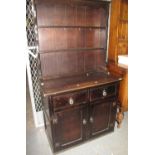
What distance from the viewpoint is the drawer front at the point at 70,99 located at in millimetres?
1362

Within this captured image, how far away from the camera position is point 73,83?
155 cm

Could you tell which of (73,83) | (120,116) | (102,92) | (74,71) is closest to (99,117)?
(102,92)

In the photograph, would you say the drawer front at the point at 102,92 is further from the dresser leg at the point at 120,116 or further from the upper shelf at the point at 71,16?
the upper shelf at the point at 71,16

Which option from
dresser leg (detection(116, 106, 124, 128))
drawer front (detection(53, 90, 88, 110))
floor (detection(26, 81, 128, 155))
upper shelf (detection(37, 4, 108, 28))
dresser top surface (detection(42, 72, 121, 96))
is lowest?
floor (detection(26, 81, 128, 155))

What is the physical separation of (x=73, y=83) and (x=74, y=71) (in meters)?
0.33

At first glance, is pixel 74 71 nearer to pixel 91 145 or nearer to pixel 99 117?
pixel 99 117

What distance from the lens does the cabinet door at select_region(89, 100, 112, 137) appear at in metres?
1.63

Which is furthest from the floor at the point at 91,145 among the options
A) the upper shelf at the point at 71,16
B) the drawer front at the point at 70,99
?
the upper shelf at the point at 71,16

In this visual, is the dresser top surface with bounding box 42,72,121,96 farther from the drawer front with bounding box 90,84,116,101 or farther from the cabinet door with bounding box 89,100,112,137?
the cabinet door with bounding box 89,100,112,137

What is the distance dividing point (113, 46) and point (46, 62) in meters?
0.99

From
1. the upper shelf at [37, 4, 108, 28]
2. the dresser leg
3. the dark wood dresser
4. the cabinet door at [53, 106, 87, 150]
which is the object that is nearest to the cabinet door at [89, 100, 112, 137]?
the dark wood dresser

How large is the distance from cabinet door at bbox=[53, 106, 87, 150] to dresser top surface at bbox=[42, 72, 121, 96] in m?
0.26

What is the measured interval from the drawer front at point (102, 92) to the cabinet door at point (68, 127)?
0.65 feet
